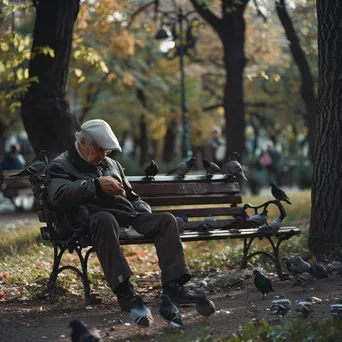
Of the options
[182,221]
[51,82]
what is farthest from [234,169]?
[51,82]

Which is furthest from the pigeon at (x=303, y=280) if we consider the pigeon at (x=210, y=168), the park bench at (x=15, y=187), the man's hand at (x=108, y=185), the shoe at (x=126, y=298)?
the park bench at (x=15, y=187)

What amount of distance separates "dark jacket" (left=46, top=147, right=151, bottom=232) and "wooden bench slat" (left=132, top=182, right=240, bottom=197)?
114 centimetres

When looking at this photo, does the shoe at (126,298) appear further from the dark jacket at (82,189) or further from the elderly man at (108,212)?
the dark jacket at (82,189)

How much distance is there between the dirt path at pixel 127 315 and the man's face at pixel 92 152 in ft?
4.11

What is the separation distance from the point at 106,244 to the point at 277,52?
23.7 meters

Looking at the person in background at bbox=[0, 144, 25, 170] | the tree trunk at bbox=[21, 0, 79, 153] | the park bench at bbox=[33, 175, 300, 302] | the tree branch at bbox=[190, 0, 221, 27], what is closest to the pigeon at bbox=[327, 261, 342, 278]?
the park bench at bbox=[33, 175, 300, 302]

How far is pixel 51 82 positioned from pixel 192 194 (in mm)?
2991

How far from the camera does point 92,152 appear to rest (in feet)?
24.3

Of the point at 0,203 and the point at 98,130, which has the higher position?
the point at 98,130

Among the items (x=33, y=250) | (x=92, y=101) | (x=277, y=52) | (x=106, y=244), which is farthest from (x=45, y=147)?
(x=92, y=101)

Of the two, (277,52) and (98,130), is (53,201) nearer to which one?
(98,130)

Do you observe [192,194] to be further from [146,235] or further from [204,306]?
[204,306]

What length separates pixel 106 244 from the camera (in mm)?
6996

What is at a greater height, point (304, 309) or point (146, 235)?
point (146, 235)
